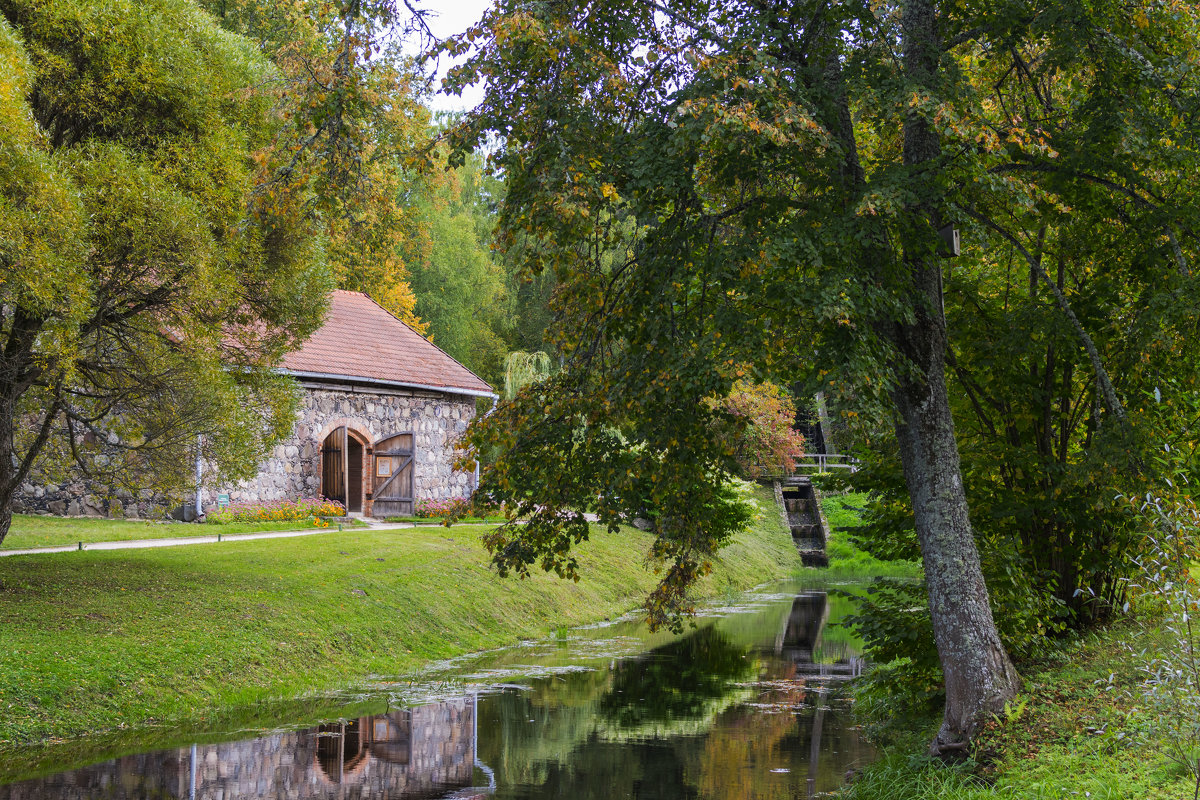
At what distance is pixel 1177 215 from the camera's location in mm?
7520

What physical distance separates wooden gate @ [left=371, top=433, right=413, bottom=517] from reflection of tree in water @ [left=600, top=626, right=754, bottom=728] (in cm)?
930

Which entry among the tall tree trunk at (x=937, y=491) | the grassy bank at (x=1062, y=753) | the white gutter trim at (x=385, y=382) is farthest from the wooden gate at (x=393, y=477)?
the tall tree trunk at (x=937, y=491)

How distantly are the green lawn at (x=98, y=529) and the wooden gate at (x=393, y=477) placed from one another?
361 centimetres

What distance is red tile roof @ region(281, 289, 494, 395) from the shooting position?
71.7 feet

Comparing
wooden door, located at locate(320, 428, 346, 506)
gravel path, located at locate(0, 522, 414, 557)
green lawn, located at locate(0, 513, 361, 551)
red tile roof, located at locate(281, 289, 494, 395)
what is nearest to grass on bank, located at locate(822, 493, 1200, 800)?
gravel path, located at locate(0, 522, 414, 557)

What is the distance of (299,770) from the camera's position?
8.25 metres

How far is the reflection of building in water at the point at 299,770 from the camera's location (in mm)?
7523

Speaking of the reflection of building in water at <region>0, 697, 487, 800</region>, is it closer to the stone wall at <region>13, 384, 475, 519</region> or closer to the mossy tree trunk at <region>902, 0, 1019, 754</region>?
the mossy tree trunk at <region>902, 0, 1019, 754</region>

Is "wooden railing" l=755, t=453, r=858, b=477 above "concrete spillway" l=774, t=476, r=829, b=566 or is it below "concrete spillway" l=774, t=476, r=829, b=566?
above

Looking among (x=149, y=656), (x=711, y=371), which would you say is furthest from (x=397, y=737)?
(x=711, y=371)

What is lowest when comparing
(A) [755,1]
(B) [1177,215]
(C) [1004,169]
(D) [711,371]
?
(D) [711,371]

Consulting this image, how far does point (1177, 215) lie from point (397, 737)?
772cm

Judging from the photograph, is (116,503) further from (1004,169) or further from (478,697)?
(1004,169)

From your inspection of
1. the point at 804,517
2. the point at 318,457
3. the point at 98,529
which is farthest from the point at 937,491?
the point at 804,517
